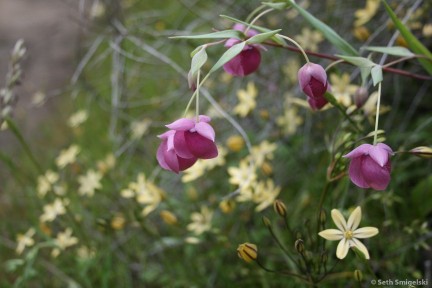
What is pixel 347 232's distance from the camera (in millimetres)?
989

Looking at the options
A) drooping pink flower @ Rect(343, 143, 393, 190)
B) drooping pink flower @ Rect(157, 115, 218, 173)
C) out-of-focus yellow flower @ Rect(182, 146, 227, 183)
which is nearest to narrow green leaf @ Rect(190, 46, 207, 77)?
drooping pink flower @ Rect(157, 115, 218, 173)

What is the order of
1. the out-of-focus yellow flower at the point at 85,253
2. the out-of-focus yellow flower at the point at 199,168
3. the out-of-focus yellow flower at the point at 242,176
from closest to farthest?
the out-of-focus yellow flower at the point at 242,176, the out-of-focus yellow flower at the point at 199,168, the out-of-focus yellow flower at the point at 85,253

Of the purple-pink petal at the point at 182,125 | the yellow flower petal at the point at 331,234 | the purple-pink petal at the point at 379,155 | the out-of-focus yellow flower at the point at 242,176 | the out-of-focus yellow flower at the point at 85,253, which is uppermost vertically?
the purple-pink petal at the point at 182,125

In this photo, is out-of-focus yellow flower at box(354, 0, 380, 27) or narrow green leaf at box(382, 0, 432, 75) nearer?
narrow green leaf at box(382, 0, 432, 75)

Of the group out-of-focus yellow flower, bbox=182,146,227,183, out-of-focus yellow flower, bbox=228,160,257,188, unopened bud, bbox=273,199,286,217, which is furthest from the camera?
out-of-focus yellow flower, bbox=182,146,227,183

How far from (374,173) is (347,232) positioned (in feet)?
0.54

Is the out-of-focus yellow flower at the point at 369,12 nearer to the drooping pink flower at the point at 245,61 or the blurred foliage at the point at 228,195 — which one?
the blurred foliage at the point at 228,195

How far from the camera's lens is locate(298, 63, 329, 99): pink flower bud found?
913 millimetres

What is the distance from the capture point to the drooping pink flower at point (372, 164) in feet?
2.80

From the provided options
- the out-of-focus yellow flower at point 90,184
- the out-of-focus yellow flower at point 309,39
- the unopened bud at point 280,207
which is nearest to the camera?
the unopened bud at point 280,207

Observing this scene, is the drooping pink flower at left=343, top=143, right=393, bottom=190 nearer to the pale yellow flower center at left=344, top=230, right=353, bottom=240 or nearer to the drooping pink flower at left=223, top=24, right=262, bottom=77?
the pale yellow flower center at left=344, top=230, right=353, bottom=240

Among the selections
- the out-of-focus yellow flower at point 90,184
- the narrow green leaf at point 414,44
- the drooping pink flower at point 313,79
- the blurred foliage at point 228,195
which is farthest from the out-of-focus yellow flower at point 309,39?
the drooping pink flower at point 313,79

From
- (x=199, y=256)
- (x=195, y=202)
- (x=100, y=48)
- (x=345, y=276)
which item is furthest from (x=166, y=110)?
(x=100, y=48)

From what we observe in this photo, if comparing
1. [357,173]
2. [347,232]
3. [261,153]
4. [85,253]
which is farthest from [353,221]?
[85,253]
